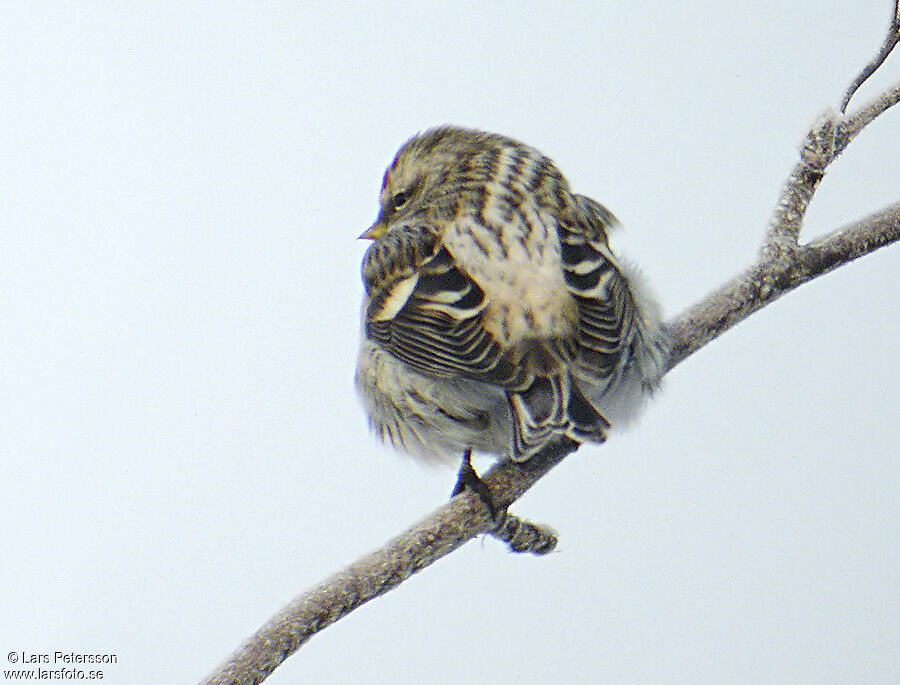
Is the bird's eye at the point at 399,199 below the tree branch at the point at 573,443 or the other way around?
the other way around

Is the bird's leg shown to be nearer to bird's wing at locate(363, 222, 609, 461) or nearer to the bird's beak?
bird's wing at locate(363, 222, 609, 461)

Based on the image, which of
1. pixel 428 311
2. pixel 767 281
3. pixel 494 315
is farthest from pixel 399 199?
pixel 767 281

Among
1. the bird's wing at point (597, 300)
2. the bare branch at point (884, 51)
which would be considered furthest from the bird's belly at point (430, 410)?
the bare branch at point (884, 51)

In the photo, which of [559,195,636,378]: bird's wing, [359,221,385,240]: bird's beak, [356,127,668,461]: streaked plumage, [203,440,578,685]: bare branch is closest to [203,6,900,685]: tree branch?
[203,440,578,685]: bare branch

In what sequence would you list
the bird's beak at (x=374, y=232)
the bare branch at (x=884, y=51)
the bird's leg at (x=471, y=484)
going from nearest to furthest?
the bird's leg at (x=471, y=484) → the bare branch at (x=884, y=51) → the bird's beak at (x=374, y=232)

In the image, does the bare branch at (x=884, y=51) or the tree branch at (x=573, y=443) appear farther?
the bare branch at (x=884, y=51)

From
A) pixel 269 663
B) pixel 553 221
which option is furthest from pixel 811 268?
pixel 269 663

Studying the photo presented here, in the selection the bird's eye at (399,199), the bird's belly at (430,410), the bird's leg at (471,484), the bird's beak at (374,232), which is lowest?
the bird's leg at (471,484)

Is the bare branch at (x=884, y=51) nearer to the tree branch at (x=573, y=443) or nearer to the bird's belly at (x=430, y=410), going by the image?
the tree branch at (x=573, y=443)
